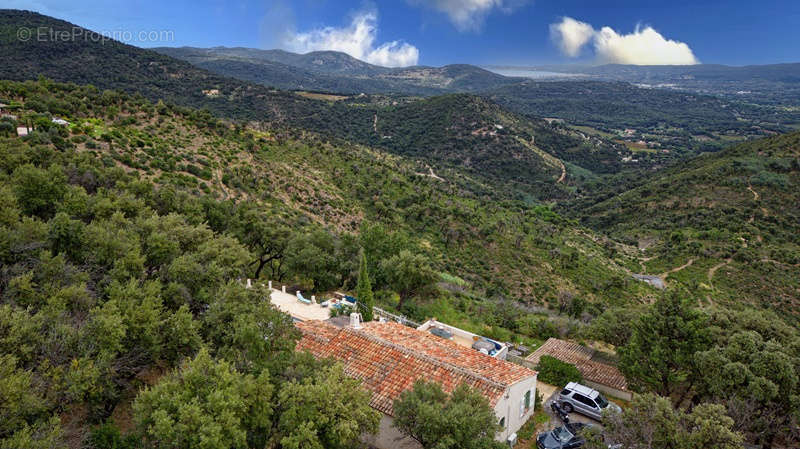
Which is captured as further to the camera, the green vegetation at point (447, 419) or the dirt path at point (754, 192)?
the dirt path at point (754, 192)

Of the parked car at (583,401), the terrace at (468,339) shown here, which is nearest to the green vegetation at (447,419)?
the parked car at (583,401)

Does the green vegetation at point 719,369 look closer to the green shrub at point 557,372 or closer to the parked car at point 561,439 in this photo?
the green shrub at point 557,372

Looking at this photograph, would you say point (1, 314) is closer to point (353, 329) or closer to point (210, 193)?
point (353, 329)

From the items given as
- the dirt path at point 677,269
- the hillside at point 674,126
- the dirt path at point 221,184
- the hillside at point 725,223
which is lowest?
the dirt path at point 677,269

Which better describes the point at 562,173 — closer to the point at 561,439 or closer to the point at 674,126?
the point at 561,439

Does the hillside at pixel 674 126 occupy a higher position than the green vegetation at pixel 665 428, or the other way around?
the hillside at pixel 674 126

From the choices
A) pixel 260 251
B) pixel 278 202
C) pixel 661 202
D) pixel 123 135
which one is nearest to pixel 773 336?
pixel 260 251
